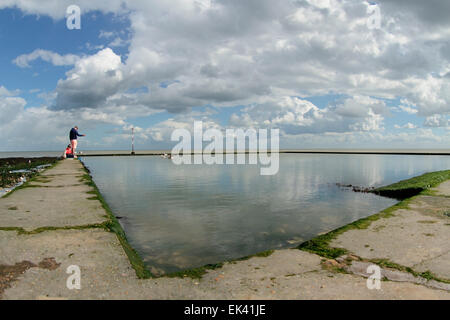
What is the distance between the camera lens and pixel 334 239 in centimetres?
745

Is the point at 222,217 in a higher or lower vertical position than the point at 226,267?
lower

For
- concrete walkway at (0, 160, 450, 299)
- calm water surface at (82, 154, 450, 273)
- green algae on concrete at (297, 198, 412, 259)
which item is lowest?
calm water surface at (82, 154, 450, 273)

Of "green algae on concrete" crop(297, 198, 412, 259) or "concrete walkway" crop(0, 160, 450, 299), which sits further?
"green algae on concrete" crop(297, 198, 412, 259)

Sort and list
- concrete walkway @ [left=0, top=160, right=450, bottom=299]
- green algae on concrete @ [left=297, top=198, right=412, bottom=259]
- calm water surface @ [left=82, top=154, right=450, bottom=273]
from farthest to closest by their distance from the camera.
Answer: calm water surface @ [left=82, top=154, right=450, bottom=273] → green algae on concrete @ [left=297, top=198, right=412, bottom=259] → concrete walkway @ [left=0, top=160, right=450, bottom=299]

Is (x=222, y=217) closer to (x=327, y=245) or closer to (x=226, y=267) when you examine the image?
(x=327, y=245)

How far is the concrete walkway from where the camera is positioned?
4.34 metres

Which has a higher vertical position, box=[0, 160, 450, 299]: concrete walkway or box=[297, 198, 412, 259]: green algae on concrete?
box=[0, 160, 450, 299]: concrete walkway

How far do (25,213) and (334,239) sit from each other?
885 centimetres

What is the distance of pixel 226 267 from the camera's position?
563 centimetres

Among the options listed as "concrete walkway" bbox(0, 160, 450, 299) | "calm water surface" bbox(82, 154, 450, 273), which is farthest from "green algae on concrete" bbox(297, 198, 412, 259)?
"calm water surface" bbox(82, 154, 450, 273)

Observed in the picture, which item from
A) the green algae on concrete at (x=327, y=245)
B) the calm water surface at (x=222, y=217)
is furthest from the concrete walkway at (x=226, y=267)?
the calm water surface at (x=222, y=217)

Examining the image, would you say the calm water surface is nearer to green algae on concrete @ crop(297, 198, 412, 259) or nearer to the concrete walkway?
green algae on concrete @ crop(297, 198, 412, 259)

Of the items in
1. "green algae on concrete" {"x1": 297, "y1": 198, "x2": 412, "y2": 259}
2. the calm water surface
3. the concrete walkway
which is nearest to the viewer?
the concrete walkway

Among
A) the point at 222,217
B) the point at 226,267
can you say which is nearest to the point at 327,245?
the point at 226,267
